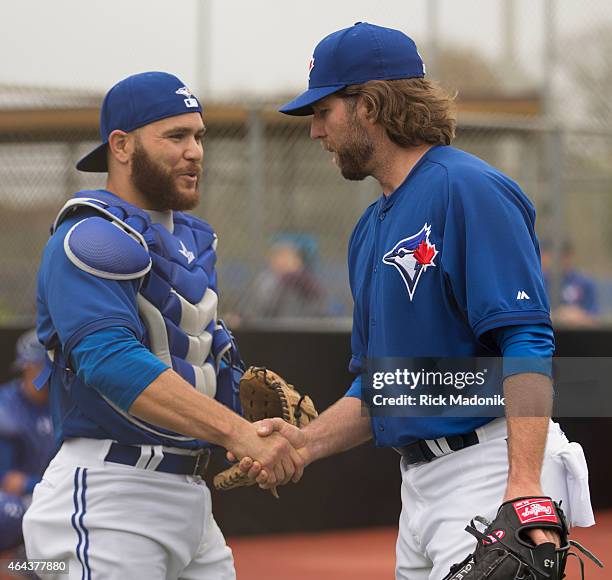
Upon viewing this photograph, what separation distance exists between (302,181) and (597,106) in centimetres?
332

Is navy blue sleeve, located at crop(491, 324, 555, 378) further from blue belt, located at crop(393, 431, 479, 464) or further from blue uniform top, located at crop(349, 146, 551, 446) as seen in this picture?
blue belt, located at crop(393, 431, 479, 464)

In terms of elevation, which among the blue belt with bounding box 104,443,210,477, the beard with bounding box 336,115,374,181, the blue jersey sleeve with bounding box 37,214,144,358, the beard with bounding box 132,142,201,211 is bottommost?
the blue belt with bounding box 104,443,210,477

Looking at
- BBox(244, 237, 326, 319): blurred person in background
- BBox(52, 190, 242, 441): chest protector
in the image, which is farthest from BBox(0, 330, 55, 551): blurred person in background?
BBox(52, 190, 242, 441): chest protector

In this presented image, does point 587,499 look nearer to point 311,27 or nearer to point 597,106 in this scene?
point 311,27

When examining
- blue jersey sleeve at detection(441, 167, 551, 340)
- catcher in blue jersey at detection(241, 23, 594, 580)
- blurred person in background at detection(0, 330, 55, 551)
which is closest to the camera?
catcher in blue jersey at detection(241, 23, 594, 580)

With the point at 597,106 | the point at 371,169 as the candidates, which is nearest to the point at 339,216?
the point at 597,106

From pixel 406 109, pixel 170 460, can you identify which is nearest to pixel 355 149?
pixel 406 109

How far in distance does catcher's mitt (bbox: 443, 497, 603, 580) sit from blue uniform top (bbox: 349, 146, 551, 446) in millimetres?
474

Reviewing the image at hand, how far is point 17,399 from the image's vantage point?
277 inches

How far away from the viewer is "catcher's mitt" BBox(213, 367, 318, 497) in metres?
4.04

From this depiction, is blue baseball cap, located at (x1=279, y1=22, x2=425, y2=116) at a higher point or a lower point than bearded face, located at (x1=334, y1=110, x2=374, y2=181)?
higher

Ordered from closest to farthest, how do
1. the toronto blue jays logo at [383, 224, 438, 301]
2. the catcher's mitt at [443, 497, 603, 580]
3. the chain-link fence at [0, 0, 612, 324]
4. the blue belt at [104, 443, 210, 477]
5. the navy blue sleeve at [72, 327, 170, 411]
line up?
1. the catcher's mitt at [443, 497, 603, 580]
2. the toronto blue jays logo at [383, 224, 438, 301]
3. the navy blue sleeve at [72, 327, 170, 411]
4. the blue belt at [104, 443, 210, 477]
5. the chain-link fence at [0, 0, 612, 324]

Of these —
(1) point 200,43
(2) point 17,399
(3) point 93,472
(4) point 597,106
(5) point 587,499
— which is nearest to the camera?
(5) point 587,499

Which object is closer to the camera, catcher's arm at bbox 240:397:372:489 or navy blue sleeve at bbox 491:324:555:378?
navy blue sleeve at bbox 491:324:555:378
